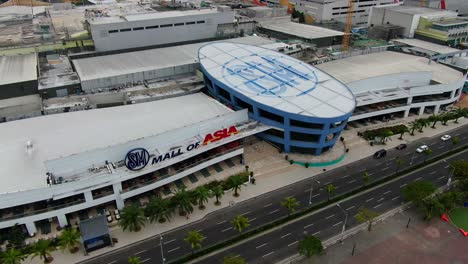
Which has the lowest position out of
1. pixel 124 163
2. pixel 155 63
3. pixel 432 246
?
pixel 432 246

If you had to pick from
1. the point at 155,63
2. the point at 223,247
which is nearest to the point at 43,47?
the point at 155,63

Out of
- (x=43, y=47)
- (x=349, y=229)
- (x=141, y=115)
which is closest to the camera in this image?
Answer: (x=349, y=229)

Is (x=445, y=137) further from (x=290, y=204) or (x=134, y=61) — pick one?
(x=134, y=61)

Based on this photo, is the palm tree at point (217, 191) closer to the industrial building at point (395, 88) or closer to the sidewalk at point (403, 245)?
the sidewalk at point (403, 245)

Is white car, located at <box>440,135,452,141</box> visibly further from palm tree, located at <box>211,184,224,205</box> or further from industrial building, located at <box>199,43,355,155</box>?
palm tree, located at <box>211,184,224,205</box>

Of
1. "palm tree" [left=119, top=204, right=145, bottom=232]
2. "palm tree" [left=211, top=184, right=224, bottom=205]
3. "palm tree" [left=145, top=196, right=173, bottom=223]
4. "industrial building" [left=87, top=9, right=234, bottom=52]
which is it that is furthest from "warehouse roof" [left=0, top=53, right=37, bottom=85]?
"palm tree" [left=211, top=184, right=224, bottom=205]

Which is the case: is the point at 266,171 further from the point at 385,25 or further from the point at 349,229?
the point at 385,25

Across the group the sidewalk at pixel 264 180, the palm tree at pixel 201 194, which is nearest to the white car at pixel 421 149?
the sidewalk at pixel 264 180
